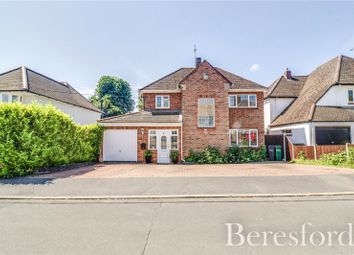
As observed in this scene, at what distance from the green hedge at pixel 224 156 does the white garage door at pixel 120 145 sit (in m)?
4.44

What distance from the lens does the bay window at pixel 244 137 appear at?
1959 centimetres

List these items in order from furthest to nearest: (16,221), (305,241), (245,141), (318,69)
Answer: (318,69) < (245,141) < (16,221) < (305,241)

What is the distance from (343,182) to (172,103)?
14.1 meters

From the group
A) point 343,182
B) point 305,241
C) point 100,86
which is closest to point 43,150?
point 305,241

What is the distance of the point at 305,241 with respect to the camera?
4465 mm

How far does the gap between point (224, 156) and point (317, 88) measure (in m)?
12.2

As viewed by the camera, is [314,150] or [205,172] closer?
[205,172]

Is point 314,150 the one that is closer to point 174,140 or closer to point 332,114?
point 332,114

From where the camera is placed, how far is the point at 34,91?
2114 centimetres

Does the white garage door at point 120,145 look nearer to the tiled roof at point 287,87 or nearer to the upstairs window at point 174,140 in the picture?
the upstairs window at point 174,140

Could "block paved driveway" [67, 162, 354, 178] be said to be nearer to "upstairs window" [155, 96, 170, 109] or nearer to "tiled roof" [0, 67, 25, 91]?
"upstairs window" [155, 96, 170, 109]

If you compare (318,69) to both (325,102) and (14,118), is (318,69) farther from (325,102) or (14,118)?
(14,118)

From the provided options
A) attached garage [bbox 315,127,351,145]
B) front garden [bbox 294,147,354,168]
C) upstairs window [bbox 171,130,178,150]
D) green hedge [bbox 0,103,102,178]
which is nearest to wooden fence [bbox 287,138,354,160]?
front garden [bbox 294,147,354,168]

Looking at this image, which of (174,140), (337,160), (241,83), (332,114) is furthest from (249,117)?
(337,160)
